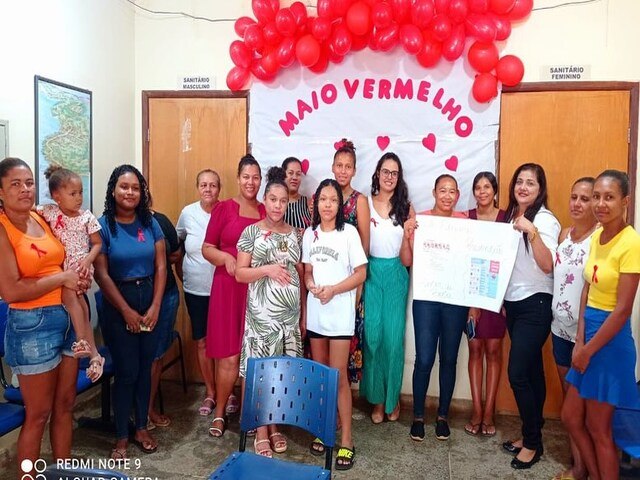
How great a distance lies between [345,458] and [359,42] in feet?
8.55

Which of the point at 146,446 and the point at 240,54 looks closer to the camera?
the point at 146,446

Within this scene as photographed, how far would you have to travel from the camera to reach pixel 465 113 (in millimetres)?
3541

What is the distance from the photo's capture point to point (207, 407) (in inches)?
139

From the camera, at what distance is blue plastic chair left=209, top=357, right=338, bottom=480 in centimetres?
197

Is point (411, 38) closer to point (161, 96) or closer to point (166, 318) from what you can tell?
point (161, 96)

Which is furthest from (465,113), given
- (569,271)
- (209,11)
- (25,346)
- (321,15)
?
(25,346)

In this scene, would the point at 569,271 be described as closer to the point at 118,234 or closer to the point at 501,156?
the point at 501,156

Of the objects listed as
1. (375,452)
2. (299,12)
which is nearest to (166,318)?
(375,452)

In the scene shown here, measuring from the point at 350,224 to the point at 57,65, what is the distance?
1.99 metres

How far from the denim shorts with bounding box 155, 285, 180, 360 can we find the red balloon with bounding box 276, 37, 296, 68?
1.65 metres

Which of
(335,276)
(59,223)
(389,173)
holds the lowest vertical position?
(335,276)

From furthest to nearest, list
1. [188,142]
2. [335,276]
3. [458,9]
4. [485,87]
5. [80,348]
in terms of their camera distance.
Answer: [188,142], [485,87], [458,9], [335,276], [80,348]

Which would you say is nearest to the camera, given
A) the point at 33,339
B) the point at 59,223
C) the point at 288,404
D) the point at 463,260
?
the point at 288,404

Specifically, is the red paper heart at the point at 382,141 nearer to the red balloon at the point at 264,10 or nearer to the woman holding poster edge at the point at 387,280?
the woman holding poster edge at the point at 387,280
